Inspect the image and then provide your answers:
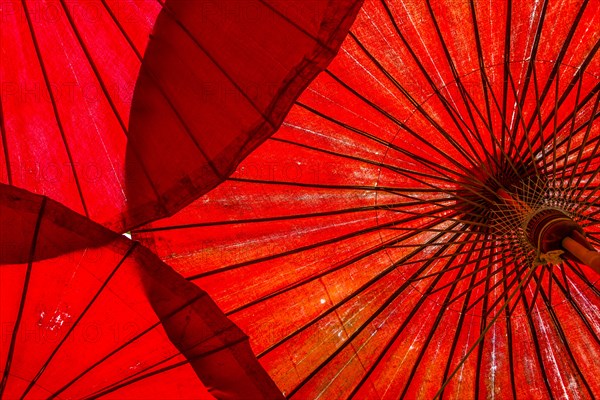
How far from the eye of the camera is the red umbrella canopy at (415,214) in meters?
3.45

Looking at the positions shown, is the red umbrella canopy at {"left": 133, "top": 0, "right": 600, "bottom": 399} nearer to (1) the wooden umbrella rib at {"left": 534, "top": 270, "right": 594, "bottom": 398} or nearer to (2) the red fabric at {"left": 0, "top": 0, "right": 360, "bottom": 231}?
(1) the wooden umbrella rib at {"left": 534, "top": 270, "right": 594, "bottom": 398}

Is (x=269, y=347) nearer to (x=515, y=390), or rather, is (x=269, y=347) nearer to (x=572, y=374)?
(x=515, y=390)

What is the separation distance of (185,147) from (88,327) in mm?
932

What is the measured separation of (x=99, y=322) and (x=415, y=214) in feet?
6.10

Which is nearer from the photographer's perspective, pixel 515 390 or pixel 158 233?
pixel 158 233

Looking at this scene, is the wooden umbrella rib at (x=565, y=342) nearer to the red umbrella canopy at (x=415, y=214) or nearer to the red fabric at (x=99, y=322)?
the red umbrella canopy at (x=415, y=214)

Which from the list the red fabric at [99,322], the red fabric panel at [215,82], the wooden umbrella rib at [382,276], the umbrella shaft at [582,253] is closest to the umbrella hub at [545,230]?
the umbrella shaft at [582,253]

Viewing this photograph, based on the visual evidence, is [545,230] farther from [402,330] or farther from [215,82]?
[215,82]

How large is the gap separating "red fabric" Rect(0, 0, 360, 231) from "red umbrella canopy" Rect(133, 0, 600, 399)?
0.47 meters

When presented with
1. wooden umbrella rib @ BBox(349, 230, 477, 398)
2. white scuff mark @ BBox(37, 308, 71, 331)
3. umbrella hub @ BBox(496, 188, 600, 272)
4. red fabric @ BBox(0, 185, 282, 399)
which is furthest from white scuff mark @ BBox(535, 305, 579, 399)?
white scuff mark @ BBox(37, 308, 71, 331)

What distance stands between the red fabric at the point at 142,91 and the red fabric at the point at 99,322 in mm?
505

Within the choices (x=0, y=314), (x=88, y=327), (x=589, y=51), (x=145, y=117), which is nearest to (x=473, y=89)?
(x=589, y=51)

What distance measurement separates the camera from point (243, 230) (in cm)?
369

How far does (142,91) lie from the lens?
10.8ft
